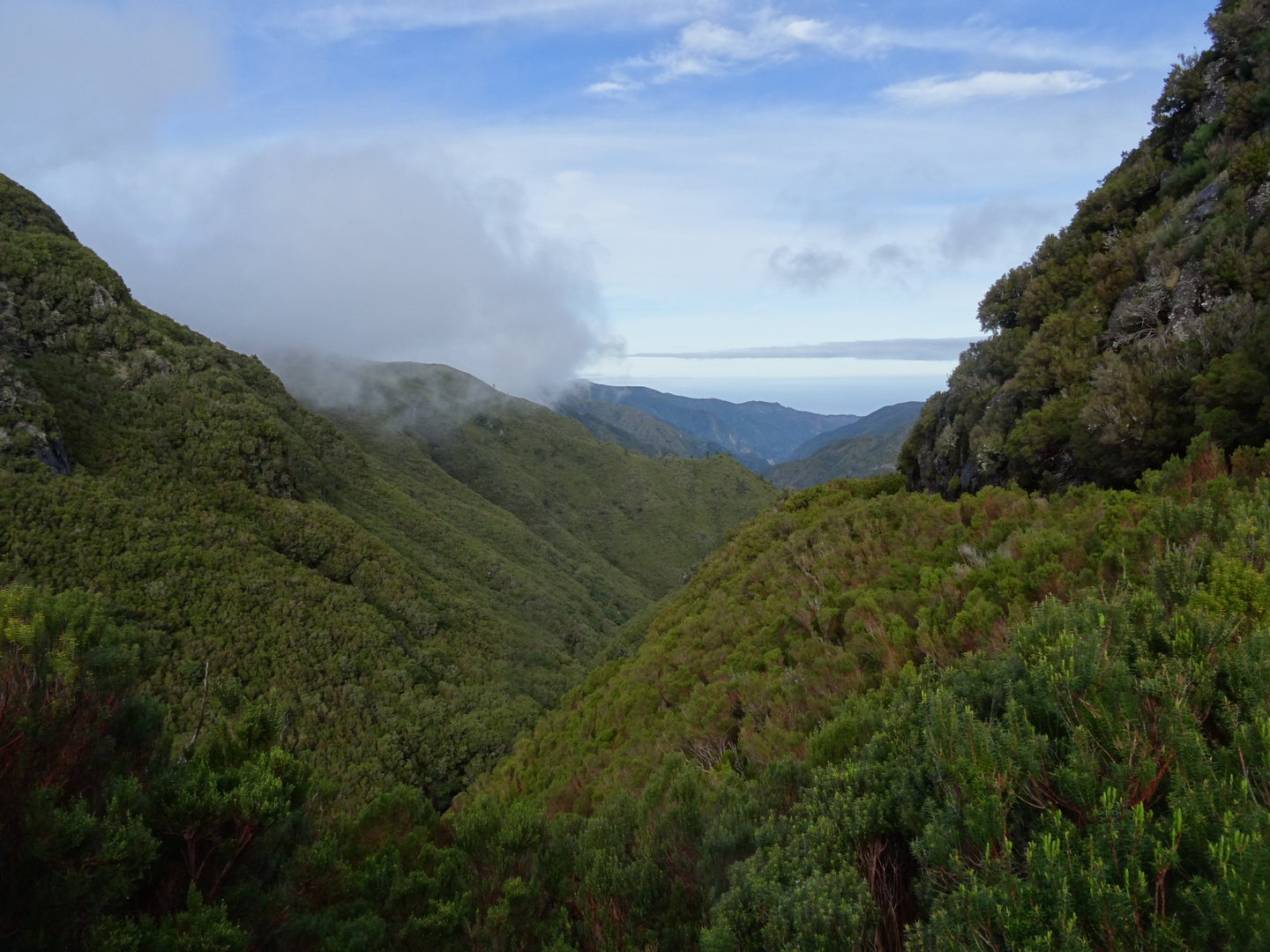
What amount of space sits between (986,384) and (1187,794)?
18635 millimetres

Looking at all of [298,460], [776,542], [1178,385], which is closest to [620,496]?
[298,460]

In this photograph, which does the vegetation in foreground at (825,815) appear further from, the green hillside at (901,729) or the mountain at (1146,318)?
the mountain at (1146,318)

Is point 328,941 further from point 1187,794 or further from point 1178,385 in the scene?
point 1178,385

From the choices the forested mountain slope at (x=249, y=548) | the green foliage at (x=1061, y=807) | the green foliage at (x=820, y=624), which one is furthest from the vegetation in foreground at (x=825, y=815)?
the forested mountain slope at (x=249, y=548)

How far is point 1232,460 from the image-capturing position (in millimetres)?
8297

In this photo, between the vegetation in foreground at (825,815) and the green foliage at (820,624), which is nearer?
the vegetation in foreground at (825,815)

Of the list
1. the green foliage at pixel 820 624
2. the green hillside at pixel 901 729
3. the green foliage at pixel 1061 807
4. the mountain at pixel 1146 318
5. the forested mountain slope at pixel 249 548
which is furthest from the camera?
the forested mountain slope at pixel 249 548

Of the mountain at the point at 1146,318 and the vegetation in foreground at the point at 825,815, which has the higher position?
the mountain at the point at 1146,318

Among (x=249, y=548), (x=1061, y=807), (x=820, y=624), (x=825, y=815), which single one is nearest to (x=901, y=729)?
(x=825, y=815)

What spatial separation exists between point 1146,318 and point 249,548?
203ft

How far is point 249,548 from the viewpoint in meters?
53.2

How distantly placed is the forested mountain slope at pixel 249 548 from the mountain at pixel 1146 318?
99.0 feet

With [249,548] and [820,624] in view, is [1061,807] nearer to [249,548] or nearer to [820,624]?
[820,624]

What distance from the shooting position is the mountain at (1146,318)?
10852 mm
